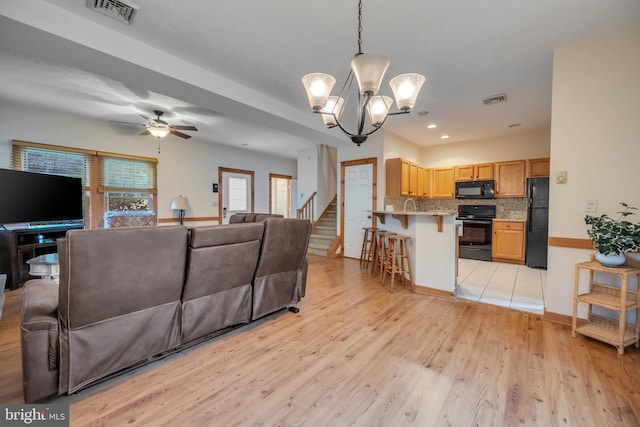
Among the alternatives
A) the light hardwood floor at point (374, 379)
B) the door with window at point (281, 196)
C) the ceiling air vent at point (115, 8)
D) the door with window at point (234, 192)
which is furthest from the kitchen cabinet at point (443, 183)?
the ceiling air vent at point (115, 8)

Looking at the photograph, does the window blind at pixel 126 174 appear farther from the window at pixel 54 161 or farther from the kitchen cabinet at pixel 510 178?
the kitchen cabinet at pixel 510 178

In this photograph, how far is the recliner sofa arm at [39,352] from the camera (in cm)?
145

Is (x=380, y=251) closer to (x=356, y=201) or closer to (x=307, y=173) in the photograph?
(x=356, y=201)

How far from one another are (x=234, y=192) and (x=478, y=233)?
599 cm

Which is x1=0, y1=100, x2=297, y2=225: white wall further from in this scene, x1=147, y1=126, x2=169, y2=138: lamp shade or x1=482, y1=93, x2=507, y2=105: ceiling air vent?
x1=482, y1=93, x2=507, y2=105: ceiling air vent

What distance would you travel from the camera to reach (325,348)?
2199 mm

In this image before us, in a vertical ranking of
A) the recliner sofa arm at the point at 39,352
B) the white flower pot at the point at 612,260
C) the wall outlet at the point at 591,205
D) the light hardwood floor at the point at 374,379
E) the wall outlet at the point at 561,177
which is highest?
the wall outlet at the point at 561,177

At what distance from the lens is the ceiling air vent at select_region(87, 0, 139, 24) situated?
199 cm

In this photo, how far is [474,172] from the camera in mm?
5965

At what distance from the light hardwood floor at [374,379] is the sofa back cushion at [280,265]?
233 millimetres

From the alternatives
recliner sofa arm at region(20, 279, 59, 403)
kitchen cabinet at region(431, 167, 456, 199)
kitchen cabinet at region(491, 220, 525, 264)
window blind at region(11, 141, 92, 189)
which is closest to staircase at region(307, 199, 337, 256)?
kitchen cabinet at region(431, 167, 456, 199)

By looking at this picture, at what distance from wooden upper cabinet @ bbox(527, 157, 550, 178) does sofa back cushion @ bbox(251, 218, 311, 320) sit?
200 inches

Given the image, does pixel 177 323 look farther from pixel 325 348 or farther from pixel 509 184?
pixel 509 184

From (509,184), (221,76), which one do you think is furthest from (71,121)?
(509,184)
